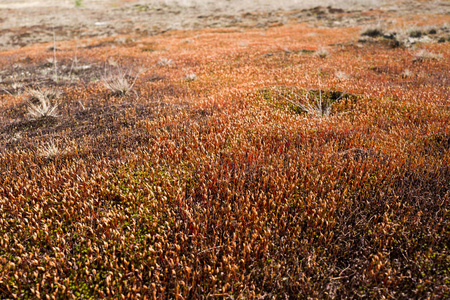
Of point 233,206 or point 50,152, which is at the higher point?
point 50,152

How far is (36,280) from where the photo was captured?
2191 millimetres

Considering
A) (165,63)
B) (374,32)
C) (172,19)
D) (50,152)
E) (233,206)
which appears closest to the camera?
(233,206)

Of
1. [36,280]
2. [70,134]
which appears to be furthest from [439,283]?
[70,134]

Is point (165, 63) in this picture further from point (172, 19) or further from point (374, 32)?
point (172, 19)

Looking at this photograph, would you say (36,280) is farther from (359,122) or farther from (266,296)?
(359,122)

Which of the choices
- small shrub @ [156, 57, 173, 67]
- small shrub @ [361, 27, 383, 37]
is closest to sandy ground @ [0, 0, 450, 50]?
small shrub @ [361, 27, 383, 37]

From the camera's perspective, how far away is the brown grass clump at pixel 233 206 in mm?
2174

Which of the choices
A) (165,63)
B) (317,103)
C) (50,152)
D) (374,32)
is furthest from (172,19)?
(50,152)

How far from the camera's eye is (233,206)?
3.04 m

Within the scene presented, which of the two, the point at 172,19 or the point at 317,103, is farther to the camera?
the point at 172,19

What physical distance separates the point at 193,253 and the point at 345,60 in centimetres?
1353

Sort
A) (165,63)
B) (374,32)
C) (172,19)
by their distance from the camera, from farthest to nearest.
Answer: (172,19), (374,32), (165,63)

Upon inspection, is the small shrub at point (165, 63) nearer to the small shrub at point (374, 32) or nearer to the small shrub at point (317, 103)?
the small shrub at point (317, 103)

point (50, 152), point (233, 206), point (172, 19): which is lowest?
point (233, 206)
